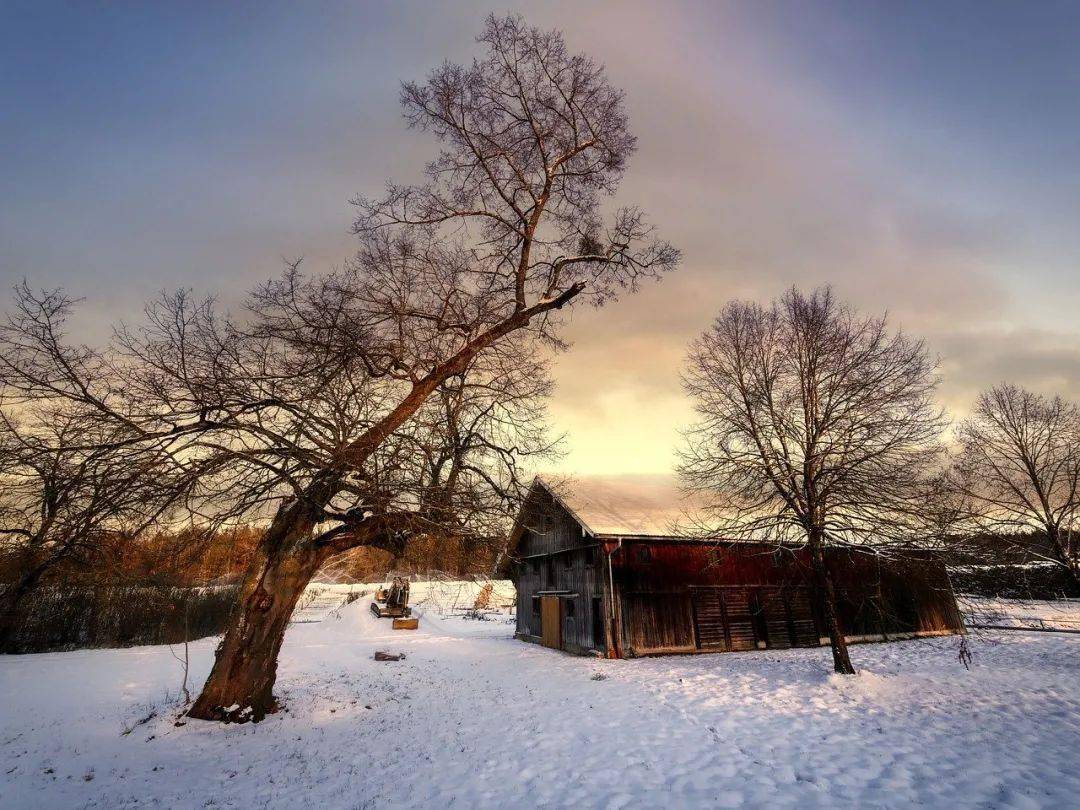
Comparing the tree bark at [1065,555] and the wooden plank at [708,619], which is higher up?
the tree bark at [1065,555]

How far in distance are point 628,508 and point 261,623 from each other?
47.6 ft

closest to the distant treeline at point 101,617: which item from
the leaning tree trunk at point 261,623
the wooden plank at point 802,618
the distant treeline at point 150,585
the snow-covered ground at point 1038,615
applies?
the distant treeline at point 150,585

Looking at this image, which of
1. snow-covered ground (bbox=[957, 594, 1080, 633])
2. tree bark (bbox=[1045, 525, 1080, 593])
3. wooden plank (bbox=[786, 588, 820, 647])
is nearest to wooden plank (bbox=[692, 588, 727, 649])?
wooden plank (bbox=[786, 588, 820, 647])

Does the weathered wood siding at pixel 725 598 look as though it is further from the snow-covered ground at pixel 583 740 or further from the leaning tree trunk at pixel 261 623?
the leaning tree trunk at pixel 261 623

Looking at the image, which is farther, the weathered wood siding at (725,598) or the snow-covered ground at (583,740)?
the weathered wood siding at (725,598)

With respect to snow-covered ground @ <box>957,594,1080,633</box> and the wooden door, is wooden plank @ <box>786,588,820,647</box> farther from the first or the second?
the wooden door

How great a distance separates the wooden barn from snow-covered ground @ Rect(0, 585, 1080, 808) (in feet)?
9.99

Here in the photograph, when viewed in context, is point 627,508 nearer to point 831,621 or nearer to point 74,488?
point 831,621

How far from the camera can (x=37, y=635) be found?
2128 cm

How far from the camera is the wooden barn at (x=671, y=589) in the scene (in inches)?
707

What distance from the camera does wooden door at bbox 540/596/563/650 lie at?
68.8 ft


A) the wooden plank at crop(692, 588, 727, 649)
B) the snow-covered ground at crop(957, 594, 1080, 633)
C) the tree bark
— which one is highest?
the tree bark

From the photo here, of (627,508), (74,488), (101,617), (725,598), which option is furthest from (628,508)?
(101,617)

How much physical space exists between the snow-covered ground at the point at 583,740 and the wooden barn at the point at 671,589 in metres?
3.05
